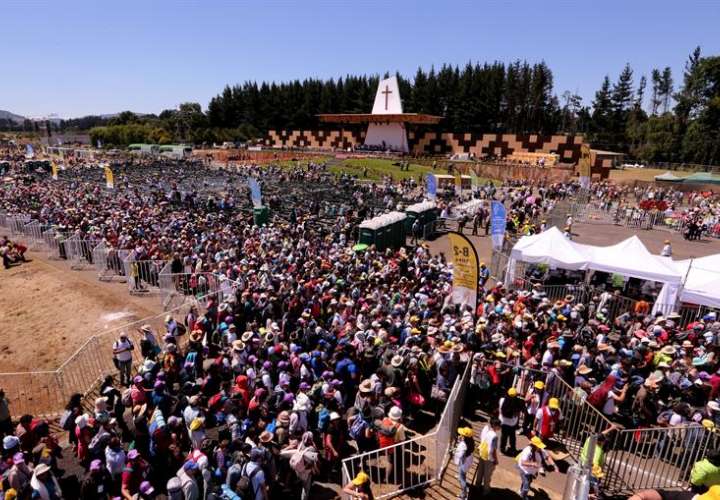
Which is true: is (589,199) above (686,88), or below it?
below

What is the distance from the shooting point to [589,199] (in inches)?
1374

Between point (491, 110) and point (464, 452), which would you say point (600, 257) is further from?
point (491, 110)

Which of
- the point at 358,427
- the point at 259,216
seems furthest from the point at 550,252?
the point at 259,216

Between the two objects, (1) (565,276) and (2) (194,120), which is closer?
(1) (565,276)

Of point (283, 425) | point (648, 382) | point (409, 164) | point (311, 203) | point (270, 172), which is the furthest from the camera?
point (409, 164)

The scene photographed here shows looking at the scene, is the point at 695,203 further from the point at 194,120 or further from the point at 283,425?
the point at 194,120

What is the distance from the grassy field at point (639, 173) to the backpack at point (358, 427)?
53009mm

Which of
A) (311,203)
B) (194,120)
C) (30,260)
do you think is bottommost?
(30,260)

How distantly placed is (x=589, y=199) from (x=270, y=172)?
29928 millimetres

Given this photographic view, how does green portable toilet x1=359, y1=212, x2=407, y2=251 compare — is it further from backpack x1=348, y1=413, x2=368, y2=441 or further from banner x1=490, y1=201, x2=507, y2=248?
backpack x1=348, y1=413, x2=368, y2=441

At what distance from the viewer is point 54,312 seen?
15.2 m

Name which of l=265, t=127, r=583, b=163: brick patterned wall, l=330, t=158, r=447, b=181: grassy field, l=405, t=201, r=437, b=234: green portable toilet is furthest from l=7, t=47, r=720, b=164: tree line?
l=405, t=201, r=437, b=234: green portable toilet

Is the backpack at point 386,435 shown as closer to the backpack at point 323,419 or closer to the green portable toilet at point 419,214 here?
the backpack at point 323,419

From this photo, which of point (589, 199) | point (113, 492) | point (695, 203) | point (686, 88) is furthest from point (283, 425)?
point (686, 88)
